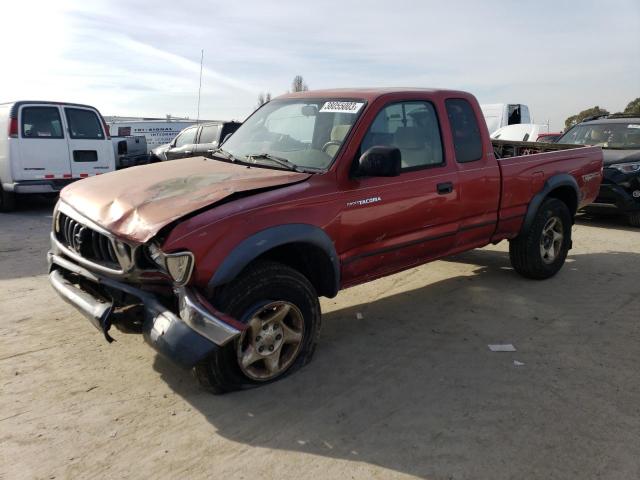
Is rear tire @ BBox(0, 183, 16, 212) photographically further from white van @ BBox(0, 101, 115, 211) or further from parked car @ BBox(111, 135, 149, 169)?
parked car @ BBox(111, 135, 149, 169)

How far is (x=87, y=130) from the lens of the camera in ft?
33.3

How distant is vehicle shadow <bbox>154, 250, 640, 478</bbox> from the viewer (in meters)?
2.75

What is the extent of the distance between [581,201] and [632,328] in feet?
6.65

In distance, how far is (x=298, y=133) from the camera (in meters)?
4.15

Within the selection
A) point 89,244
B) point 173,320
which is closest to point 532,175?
point 173,320

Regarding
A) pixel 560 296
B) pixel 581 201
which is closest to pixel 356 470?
pixel 560 296

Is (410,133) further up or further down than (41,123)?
further up

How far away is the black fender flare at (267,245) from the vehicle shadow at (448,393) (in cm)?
78

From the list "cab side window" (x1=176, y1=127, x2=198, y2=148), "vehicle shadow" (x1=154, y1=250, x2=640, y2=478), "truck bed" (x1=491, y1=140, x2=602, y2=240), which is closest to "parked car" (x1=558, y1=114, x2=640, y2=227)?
"truck bed" (x1=491, y1=140, x2=602, y2=240)

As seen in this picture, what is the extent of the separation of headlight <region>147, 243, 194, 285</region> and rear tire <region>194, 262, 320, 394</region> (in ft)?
0.84

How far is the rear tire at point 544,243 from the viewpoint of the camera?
5465 millimetres

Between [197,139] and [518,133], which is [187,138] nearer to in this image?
[197,139]

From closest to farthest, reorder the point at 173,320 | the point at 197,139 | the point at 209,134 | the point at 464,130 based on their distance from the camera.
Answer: the point at 173,320 → the point at 464,130 → the point at 209,134 → the point at 197,139

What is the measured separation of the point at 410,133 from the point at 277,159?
3.65ft
